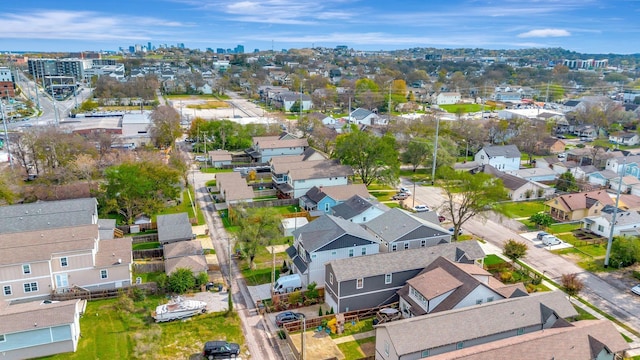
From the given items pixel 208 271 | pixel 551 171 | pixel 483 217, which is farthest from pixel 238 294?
pixel 551 171

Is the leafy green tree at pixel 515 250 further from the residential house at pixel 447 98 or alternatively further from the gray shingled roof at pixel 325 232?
the residential house at pixel 447 98

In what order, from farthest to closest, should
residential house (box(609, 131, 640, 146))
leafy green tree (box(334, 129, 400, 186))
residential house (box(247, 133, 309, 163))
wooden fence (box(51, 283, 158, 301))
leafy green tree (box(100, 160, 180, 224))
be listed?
residential house (box(609, 131, 640, 146))
residential house (box(247, 133, 309, 163))
leafy green tree (box(334, 129, 400, 186))
leafy green tree (box(100, 160, 180, 224))
wooden fence (box(51, 283, 158, 301))

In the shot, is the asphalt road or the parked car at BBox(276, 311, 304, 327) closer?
the parked car at BBox(276, 311, 304, 327)

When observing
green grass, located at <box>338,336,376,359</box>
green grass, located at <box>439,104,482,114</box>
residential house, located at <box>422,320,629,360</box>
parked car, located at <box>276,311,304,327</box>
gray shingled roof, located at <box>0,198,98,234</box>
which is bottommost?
green grass, located at <box>338,336,376,359</box>

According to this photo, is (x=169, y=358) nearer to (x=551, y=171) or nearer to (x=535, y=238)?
(x=535, y=238)

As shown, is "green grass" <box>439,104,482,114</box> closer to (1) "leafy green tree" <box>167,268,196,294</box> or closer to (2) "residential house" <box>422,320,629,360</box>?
(2) "residential house" <box>422,320,629,360</box>

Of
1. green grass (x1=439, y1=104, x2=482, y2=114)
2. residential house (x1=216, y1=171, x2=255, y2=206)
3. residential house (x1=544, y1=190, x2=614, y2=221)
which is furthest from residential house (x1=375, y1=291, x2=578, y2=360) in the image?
green grass (x1=439, y1=104, x2=482, y2=114)

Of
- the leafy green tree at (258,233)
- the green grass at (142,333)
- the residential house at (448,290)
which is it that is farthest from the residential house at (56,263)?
the residential house at (448,290)
